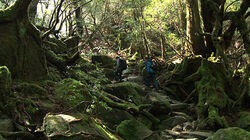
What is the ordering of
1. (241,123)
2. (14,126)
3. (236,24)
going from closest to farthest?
(14,126) < (241,123) < (236,24)

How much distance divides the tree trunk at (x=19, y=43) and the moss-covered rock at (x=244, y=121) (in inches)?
306

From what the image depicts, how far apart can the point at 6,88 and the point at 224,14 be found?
10.4 metres

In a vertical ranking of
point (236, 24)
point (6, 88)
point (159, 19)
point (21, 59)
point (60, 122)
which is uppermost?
point (159, 19)

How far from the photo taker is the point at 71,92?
20.6ft

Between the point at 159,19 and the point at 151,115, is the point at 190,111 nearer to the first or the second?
the point at 151,115

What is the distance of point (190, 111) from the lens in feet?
35.3

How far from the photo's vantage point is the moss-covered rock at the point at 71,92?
600cm

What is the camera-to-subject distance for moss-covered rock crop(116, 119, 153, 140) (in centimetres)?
656

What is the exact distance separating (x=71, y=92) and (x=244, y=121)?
686 centimetres

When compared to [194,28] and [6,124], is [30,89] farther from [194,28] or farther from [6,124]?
[194,28]

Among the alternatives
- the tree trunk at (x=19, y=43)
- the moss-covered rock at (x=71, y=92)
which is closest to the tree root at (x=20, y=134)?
the moss-covered rock at (x=71, y=92)

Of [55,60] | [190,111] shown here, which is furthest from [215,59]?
[55,60]

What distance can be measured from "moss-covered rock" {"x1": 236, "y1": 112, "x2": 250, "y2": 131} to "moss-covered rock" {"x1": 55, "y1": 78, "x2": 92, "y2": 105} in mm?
6025

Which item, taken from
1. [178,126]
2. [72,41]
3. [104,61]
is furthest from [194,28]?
[104,61]
